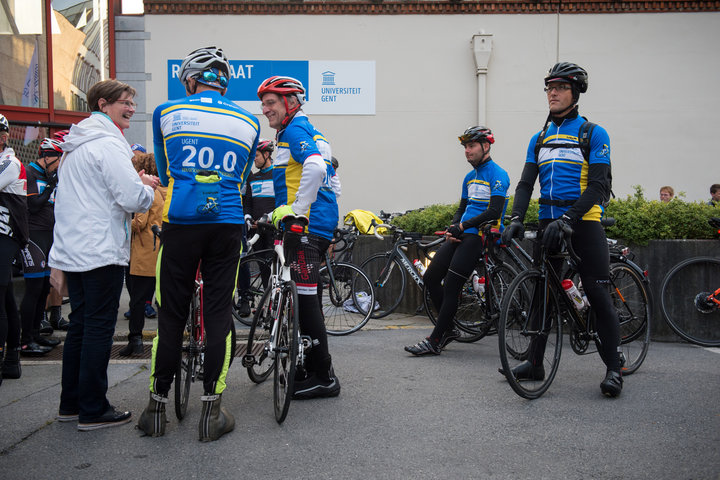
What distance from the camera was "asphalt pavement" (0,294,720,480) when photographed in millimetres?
3098

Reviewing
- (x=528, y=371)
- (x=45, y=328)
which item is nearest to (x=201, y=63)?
(x=528, y=371)

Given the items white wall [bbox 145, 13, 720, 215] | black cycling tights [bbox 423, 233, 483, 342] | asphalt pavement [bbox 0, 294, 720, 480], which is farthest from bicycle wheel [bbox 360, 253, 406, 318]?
white wall [bbox 145, 13, 720, 215]

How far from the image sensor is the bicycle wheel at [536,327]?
14.1 feet

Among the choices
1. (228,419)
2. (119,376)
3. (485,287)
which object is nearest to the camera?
(228,419)

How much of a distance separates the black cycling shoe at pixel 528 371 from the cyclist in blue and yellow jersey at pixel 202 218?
1865 mm

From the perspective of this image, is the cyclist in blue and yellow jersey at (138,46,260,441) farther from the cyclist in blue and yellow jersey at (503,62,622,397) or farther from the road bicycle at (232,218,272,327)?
the road bicycle at (232,218,272,327)

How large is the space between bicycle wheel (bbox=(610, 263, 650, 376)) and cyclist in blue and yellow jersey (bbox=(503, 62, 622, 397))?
2.26ft

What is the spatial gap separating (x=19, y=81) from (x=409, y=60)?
7432 millimetres

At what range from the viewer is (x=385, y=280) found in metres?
7.74

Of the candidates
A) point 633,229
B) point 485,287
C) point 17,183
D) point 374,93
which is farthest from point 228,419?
point 374,93

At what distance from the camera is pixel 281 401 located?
3.80m

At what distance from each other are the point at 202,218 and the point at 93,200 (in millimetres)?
802

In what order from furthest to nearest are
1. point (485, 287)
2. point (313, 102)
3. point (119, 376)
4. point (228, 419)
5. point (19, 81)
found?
point (313, 102), point (19, 81), point (485, 287), point (119, 376), point (228, 419)

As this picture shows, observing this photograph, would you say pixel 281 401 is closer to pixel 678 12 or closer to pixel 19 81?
pixel 19 81
